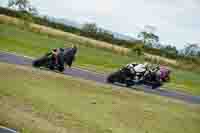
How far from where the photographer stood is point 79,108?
15711mm

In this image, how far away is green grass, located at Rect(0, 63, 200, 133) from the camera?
13383 mm

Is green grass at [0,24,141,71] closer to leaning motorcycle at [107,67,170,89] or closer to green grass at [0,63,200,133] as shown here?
leaning motorcycle at [107,67,170,89]

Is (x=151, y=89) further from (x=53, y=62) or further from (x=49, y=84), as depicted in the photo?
(x=49, y=84)

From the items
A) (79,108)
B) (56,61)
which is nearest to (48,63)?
(56,61)

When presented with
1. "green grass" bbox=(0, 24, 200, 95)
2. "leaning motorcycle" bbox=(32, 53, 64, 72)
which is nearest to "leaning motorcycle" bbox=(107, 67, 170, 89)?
"leaning motorcycle" bbox=(32, 53, 64, 72)

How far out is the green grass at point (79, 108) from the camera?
13383 mm

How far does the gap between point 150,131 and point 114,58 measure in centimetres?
3033

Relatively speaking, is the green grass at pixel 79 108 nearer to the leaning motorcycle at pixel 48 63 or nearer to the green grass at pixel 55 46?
the leaning motorcycle at pixel 48 63

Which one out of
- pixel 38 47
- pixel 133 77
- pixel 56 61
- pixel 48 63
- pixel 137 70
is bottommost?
pixel 133 77

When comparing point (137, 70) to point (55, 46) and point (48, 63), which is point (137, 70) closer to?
point (48, 63)

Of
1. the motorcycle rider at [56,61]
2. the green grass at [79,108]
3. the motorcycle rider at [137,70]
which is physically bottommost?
the green grass at [79,108]

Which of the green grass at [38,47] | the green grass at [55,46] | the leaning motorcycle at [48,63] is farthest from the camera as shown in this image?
the green grass at [38,47]

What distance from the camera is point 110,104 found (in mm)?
17062

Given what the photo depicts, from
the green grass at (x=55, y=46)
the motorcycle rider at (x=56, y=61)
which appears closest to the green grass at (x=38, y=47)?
the green grass at (x=55, y=46)
